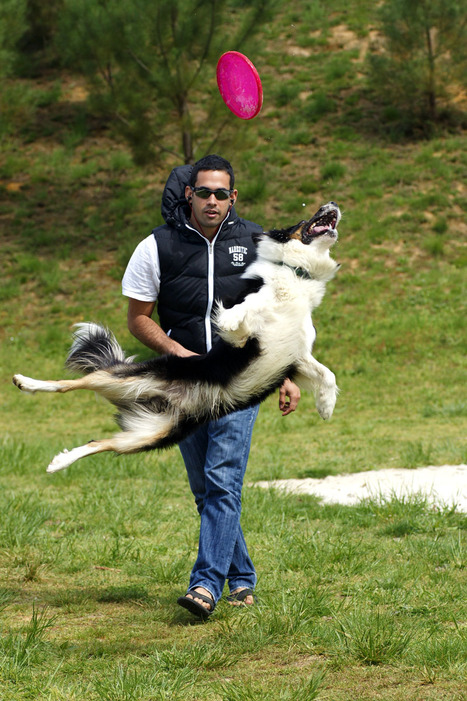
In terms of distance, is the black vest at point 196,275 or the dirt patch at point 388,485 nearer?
the black vest at point 196,275

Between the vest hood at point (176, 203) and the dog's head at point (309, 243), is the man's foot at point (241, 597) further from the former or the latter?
the vest hood at point (176, 203)

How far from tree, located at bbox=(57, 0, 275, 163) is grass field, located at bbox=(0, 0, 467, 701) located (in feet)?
4.39

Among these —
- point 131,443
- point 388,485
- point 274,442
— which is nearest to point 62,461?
point 131,443

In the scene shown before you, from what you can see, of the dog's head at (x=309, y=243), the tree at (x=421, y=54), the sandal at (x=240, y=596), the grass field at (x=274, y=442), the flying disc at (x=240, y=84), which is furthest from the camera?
the tree at (x=421, y=54)

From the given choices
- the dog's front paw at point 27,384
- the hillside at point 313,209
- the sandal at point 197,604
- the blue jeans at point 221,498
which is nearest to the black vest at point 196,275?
the blue jeans at point 221,498

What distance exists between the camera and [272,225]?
706 inches

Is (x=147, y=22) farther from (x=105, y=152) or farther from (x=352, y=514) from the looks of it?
(x=352, y=514)

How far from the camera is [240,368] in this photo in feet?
13.3

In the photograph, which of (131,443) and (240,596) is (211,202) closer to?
(131,443)

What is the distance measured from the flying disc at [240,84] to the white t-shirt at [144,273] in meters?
1.16

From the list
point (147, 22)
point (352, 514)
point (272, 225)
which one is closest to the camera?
point (352, 514)

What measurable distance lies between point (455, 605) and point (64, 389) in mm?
2416

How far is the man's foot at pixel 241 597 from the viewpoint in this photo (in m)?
4.40

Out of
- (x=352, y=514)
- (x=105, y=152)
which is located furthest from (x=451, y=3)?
(x=352, y=514)
